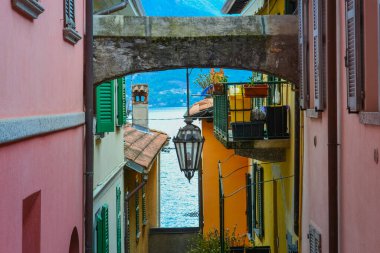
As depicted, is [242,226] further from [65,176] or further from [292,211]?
[65,176]

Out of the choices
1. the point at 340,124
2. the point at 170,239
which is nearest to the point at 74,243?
the point at 340,124

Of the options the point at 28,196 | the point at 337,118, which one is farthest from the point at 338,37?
the point at 28,196

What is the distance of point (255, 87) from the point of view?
10781 mm

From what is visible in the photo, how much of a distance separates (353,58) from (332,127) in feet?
4.04

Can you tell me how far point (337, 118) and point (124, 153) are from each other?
9.52 m

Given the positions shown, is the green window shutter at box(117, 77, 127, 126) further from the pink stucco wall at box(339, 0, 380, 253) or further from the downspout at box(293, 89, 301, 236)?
the pink stucco wall at box(339, 0, 380, 253)

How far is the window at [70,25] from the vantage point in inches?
271

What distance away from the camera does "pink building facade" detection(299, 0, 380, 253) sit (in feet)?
17.3

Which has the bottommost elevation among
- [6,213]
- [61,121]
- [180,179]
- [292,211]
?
[180,179]

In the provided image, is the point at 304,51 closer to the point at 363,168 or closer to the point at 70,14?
the point at 70,14

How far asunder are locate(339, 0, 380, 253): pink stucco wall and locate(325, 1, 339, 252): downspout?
9.8 inches

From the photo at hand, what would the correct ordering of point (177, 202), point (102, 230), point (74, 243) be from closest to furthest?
point (74, 243)
point (102, 230)
point (177, 202)

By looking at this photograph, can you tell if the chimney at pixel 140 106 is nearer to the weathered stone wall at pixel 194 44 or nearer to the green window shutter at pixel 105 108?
the green window shutter at pixel 105 108

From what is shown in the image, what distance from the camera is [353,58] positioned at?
562 centimetres
